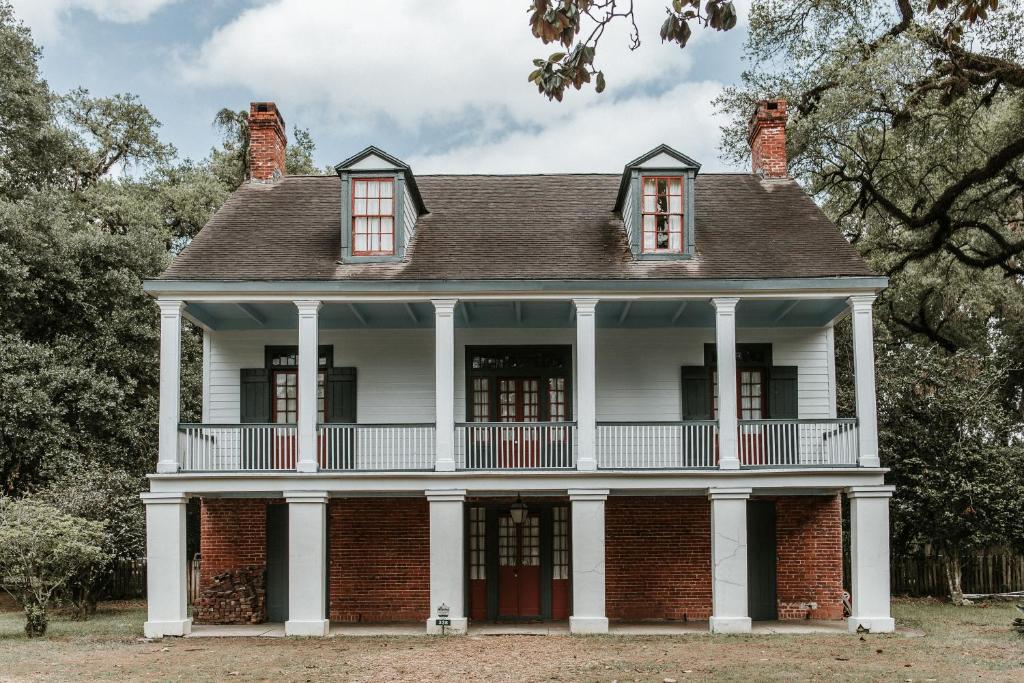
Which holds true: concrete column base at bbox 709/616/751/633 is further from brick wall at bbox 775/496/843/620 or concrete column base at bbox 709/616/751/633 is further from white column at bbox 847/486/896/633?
brick wall at bbox 775/496/843/620

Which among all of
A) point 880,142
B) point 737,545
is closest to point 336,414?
point 737,545

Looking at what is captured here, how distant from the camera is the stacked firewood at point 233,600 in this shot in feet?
59.7

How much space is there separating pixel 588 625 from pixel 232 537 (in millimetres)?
6437

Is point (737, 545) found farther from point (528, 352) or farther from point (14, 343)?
point (14, 343)

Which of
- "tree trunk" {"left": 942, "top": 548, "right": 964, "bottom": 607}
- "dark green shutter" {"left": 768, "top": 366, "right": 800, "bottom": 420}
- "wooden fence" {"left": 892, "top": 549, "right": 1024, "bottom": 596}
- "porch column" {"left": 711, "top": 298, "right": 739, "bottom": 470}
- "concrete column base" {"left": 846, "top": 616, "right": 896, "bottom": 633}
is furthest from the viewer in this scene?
"wooden fence" {"left": 892, "top": 549, "right": 1024, "bottom": 596}

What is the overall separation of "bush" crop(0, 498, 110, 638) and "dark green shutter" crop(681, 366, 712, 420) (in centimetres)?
988

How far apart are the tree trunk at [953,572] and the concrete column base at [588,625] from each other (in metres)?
9.16

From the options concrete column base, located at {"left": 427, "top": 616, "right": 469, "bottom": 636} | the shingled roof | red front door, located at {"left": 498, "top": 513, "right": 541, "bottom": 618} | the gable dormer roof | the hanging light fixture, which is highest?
the gable dormer roof

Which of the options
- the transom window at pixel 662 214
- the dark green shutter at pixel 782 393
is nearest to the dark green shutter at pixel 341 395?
the transom window at pixel 662 214

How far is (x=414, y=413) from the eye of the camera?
18.9m

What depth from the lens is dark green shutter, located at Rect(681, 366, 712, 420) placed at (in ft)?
61.5

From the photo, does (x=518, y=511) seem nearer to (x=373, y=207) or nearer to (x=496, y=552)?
(x=496, y=552)

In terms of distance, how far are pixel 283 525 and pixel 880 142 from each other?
15703mm

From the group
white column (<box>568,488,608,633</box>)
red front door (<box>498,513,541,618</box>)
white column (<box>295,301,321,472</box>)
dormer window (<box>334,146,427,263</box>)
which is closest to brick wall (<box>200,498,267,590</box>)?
white column (<box>295,301,321,472</box>)
